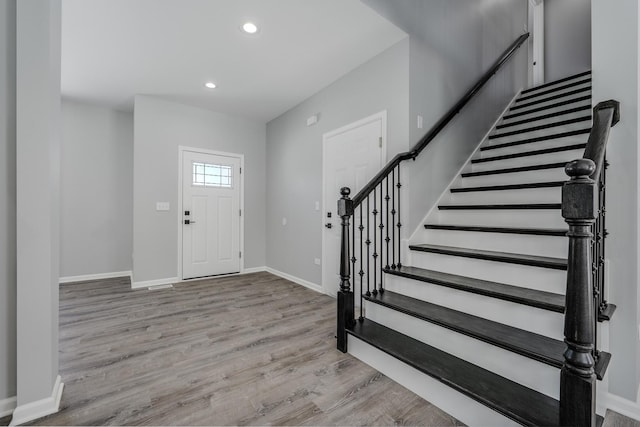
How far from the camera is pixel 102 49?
289cm

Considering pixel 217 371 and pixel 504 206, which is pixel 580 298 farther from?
pixel 217 371

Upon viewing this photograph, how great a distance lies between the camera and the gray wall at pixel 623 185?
57.8 inches

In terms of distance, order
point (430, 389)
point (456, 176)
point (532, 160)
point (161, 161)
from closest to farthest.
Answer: point (430, 389), point (532, 160), point (456, 176), point (161, 161)

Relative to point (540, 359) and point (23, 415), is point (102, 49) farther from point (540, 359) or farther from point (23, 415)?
point (540, 359)

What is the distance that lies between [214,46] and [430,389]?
3.37 metres

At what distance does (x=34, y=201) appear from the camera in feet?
4.73

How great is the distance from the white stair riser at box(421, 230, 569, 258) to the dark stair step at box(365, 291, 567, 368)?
2.30 ft

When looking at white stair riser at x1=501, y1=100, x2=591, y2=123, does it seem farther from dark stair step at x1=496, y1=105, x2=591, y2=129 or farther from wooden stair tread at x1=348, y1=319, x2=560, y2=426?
wooden stair tread at x1=348, y1=319, x2=560, y2=426

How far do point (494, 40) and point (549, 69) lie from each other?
2.16m

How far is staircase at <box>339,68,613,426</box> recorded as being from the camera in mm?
1391

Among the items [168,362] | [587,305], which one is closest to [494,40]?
[587,305]

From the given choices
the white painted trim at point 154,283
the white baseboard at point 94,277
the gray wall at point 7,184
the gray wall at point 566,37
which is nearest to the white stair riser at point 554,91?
the gray wall at point 566,37

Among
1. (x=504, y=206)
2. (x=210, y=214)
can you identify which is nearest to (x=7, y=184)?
(x=210, y=214)

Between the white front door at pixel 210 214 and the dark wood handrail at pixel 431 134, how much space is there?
2900 millimetres
